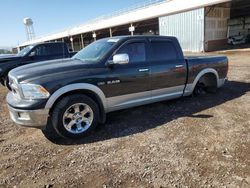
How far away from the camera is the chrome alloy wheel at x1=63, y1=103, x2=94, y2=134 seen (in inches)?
159

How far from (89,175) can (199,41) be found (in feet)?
71.9

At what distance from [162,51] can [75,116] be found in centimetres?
257

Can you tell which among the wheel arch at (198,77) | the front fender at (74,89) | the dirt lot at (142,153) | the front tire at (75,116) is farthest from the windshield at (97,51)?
the wheel arch at (198,77)

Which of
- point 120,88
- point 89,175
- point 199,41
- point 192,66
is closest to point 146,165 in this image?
point 89,175

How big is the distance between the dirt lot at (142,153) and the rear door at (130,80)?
502 mm

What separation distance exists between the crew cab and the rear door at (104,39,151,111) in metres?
5.80

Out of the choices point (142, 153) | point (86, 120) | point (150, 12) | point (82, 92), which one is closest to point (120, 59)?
point (82, 92)

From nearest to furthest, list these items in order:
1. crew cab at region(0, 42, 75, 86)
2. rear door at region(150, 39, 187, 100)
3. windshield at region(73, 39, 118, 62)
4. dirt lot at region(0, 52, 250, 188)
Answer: dirt lot at region(0, 52, 250, 188) < windshield at region(73, 39, 118, 62) < rear door at region(150, 39, 187, 100) < crew cab at region(0, 42, 75, 86)

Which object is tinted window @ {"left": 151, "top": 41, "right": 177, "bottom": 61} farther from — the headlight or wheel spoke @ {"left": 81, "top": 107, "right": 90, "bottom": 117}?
the headlight

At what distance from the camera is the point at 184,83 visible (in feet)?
18.8

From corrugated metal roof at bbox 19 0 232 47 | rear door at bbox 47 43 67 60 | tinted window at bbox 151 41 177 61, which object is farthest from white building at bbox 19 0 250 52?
tinted window at bbox 151 41 177 61

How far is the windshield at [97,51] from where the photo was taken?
456 cm

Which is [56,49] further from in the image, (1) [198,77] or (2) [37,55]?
(1) [198,77]

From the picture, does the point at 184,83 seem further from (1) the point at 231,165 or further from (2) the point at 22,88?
(2) the point at 22,88
